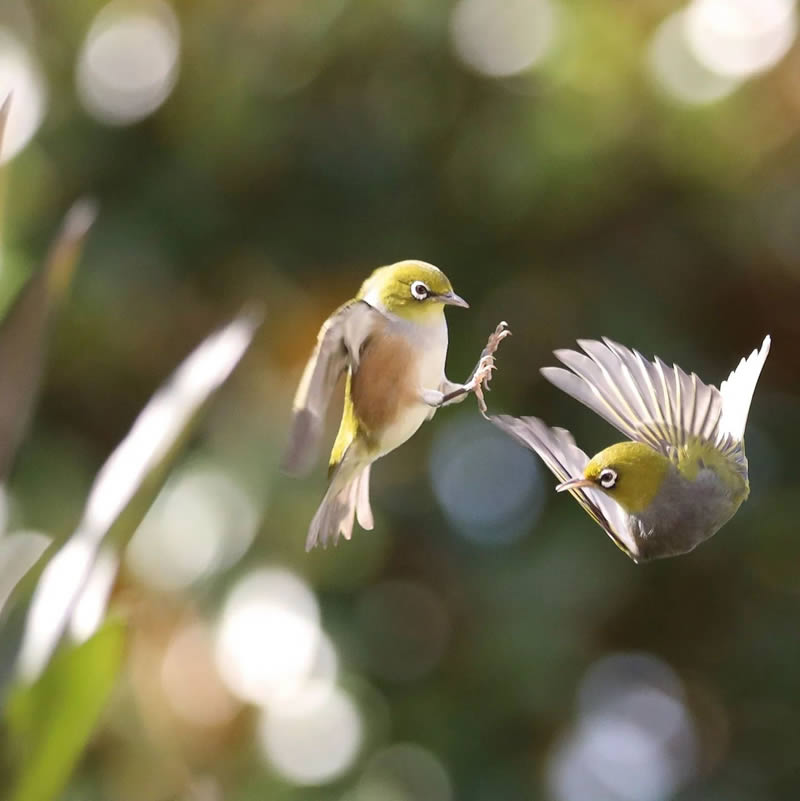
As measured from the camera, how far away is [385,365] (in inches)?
12.7

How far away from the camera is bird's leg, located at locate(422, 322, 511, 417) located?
0.93 feet

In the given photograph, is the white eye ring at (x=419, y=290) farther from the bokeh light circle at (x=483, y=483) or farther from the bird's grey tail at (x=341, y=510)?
the bokeh light circle at (x=483, y=483)

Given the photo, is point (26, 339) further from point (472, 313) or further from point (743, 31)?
point (743, 31)

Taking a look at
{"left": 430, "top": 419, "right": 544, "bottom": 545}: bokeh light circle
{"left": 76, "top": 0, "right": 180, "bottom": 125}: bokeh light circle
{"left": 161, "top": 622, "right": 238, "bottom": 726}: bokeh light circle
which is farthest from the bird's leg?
{"left": 76, "top": 0, "right": 180, "bottom": 125}: bokeh light circle

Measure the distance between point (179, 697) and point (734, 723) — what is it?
0.94 m

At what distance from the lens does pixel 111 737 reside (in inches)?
66.0

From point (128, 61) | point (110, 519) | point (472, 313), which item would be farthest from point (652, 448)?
point (128, 61)

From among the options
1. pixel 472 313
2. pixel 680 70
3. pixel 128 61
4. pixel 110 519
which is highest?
pixel 680 70

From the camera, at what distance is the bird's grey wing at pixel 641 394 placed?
11.1 inches

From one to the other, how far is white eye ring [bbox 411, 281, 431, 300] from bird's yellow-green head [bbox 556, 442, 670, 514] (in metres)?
0.06

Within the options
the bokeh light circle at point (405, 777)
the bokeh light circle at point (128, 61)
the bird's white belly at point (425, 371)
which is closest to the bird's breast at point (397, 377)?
the bird's white belly at point (425, 371)

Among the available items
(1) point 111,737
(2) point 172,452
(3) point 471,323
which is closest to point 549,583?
(3) point 471,323

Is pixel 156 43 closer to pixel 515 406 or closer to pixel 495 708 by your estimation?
pixel 515 406

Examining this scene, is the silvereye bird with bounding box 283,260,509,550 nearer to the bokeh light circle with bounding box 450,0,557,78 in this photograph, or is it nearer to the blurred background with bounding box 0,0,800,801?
the blurred background with bounding box 0,0,800,801
